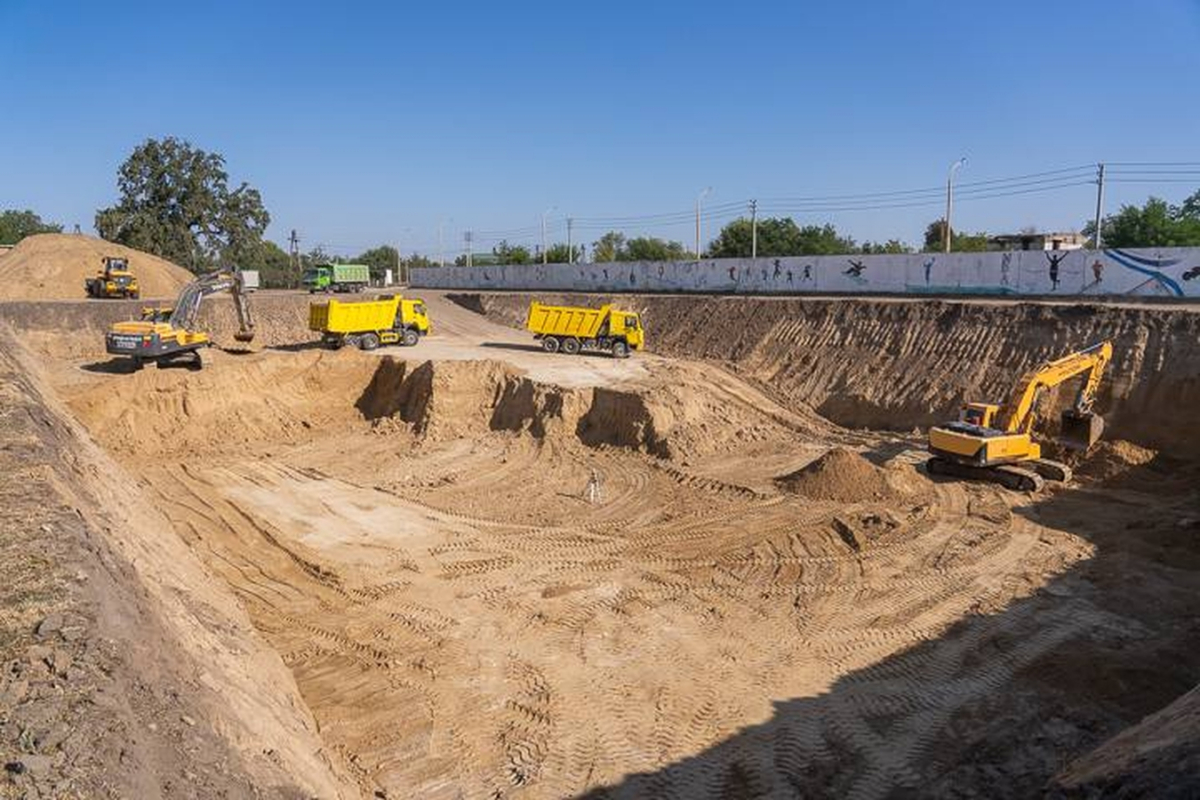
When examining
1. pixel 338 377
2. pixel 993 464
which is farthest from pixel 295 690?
pixel 338 377

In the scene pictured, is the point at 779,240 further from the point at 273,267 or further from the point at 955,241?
the point at 273,267

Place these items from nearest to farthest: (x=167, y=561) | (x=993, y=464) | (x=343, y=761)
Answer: (x=343, y=761) < (x=167, y=561) < (x=993, y=464)

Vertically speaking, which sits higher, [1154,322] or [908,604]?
[1154,322]

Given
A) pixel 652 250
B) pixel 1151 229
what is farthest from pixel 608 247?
pixel 1151 229

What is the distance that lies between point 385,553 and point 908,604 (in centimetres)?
873

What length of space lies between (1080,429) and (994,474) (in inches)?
114

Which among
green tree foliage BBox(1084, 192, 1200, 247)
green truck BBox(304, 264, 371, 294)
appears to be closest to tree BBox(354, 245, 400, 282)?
green truck BBox(304, 264, 371, 294)

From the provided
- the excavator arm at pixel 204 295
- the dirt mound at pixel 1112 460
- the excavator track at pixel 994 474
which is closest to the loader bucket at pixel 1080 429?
the dirt mound at pixel 1112 460

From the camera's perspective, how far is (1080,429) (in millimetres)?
18812

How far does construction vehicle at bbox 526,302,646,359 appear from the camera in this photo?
29.9 meters

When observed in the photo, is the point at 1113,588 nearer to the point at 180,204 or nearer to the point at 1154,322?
the point at 1154,322

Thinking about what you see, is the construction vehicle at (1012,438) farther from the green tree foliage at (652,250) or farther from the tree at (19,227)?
the tree at (19,227)

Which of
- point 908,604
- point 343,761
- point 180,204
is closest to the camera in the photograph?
point 343,761

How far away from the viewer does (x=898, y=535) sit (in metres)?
15.0
